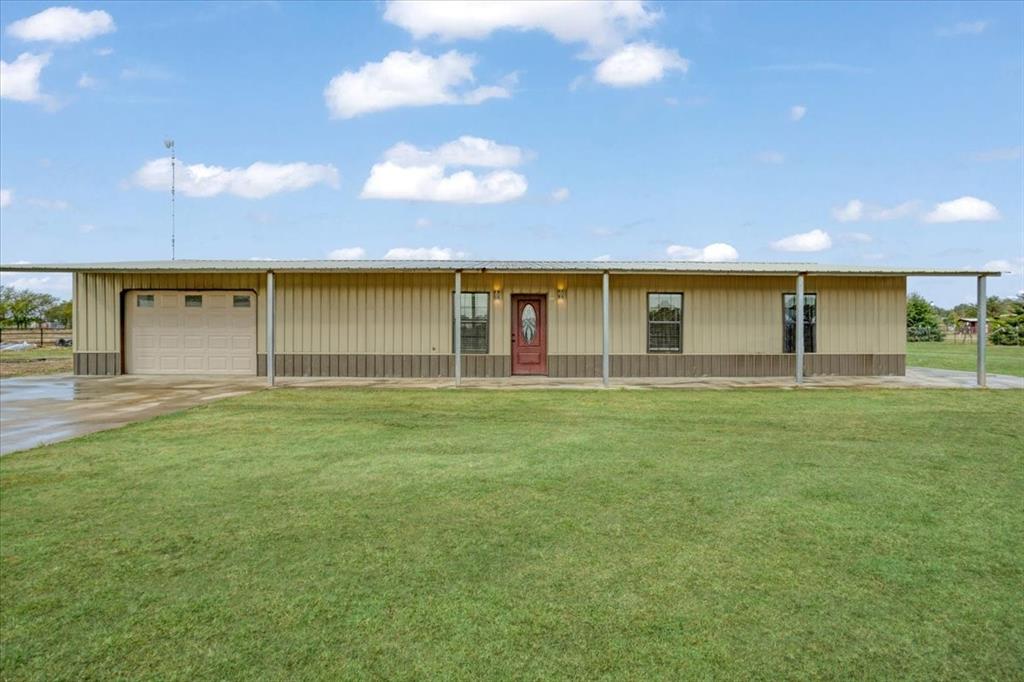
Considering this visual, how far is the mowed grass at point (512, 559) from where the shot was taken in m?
2.53

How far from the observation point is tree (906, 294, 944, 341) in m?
36.4

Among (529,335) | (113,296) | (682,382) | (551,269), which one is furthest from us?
(113,296)

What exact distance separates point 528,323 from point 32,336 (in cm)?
2951

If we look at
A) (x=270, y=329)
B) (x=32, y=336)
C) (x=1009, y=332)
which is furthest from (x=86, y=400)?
(x=1009, y=332)

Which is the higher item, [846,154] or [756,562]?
[846,154]

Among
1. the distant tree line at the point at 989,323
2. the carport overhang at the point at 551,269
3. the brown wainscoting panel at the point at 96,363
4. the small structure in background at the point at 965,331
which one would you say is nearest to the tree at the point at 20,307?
the brown wainscoting panel at the point at 96,363

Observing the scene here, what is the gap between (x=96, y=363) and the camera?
15438mm

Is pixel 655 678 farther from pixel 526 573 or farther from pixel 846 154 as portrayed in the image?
pixel 846 154

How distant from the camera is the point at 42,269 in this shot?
564 inches

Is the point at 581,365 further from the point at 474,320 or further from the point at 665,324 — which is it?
the point at 474,320

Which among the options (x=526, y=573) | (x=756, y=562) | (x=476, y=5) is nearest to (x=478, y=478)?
(x=526, y=573)

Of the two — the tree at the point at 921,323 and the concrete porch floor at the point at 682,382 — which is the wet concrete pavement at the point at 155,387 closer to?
the concrete porch floor at the point at 682,382

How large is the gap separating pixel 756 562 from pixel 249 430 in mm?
6307

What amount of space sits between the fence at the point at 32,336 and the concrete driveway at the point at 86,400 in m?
19.3
